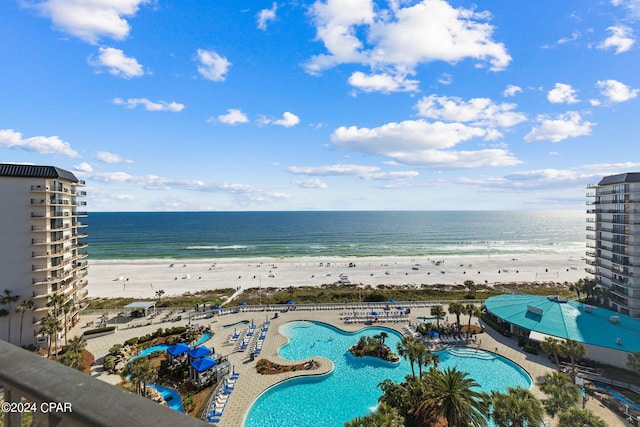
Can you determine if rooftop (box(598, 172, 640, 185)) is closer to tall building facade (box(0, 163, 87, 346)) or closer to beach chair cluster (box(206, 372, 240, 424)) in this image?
beach chair cluster (box(206, 372, 240, 424))

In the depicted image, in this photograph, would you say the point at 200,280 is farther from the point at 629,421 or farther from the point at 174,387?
the point at 629,421

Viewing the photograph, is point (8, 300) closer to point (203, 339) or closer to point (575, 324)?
point (203, 339)

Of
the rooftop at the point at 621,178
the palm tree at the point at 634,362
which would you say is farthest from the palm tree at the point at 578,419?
the rooftop at the point at 621,178

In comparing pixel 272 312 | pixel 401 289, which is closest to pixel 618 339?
pixel 401 289

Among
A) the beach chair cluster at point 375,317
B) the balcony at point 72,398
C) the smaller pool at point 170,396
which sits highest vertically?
the balcony at point 72,398

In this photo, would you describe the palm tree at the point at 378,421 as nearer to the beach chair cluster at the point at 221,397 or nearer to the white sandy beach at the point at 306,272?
the beach chair cluster at the point at 221,397

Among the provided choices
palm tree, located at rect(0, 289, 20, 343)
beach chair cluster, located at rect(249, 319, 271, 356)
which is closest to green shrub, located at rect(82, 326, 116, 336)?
palm tree, located at rect(0, 289, 20, 343)
